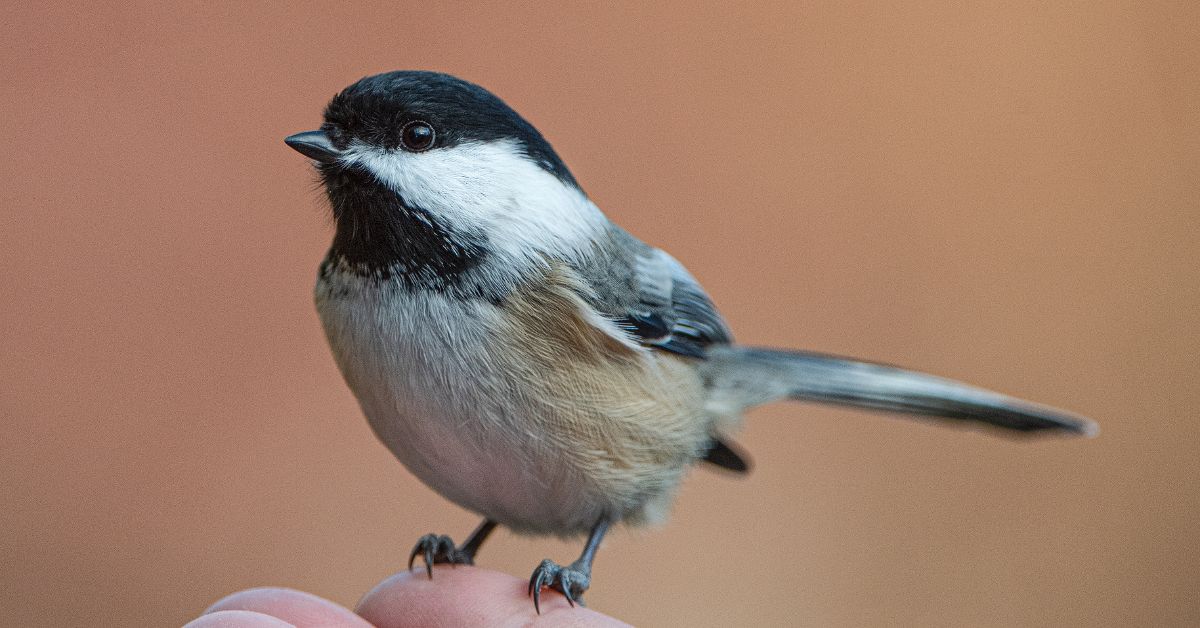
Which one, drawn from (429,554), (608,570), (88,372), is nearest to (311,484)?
(88,372)

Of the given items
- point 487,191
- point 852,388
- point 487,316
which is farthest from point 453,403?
point 852,388

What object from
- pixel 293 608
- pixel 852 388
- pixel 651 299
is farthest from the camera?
pixel 852 388

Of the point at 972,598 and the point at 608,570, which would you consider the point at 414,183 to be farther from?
the point at 972,598

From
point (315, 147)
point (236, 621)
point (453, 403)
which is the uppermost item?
point (315, 147)

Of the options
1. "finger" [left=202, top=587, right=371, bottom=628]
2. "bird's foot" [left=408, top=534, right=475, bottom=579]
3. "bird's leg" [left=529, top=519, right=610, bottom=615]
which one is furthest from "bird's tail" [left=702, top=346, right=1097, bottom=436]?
"finger" [left=202, top=587, right=371, bottom=628]

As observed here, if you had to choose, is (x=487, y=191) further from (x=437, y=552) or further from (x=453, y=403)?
(x=437, y=552)

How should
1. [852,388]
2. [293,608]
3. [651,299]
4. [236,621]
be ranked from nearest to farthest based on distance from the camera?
[236,621], [293,608], [651,299], [852,388]
